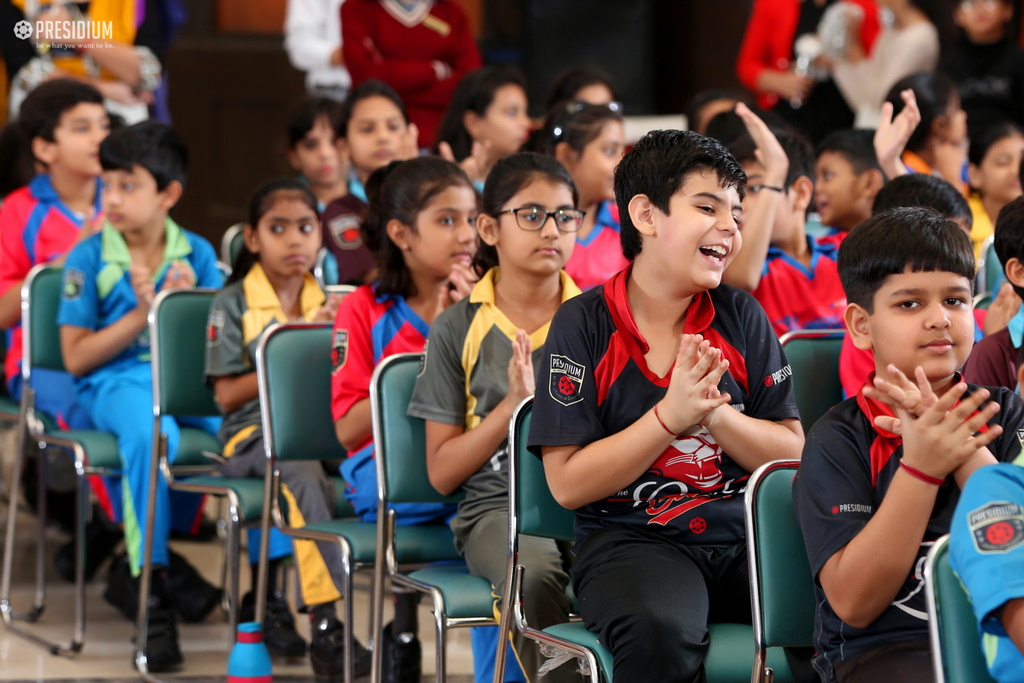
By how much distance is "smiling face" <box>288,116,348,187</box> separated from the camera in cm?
427

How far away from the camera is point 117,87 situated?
14.5 ft

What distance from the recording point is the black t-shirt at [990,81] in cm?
454

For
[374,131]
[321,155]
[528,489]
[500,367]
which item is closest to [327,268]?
[374,131]

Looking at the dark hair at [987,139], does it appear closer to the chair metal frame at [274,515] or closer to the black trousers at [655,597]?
the chair metal frame at [274,515]

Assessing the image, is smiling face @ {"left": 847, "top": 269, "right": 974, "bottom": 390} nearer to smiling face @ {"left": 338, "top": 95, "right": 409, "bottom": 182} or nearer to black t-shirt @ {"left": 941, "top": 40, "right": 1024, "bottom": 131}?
smiling face @ {"left": 338, "top": 95, "right": 409, "bottom": 182}

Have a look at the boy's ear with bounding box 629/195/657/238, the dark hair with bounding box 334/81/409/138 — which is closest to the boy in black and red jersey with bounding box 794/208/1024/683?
the boy's ear with bounding box 629/195/657/238

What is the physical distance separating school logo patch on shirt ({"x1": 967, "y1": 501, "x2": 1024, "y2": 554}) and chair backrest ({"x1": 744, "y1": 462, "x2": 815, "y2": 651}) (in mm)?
408

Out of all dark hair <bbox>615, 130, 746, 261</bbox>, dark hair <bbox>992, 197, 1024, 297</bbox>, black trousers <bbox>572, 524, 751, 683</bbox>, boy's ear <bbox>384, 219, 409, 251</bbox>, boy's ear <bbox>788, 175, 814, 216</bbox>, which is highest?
boy's ear <bbox>788, 175, 814, 216</bbox>

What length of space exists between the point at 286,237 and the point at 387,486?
1131 mm

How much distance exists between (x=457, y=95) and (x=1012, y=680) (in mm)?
3172

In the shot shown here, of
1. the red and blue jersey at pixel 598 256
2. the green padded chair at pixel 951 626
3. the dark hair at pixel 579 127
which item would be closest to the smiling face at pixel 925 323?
the green padded chair at pixel 951 626

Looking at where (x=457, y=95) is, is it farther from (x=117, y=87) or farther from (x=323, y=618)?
(x=323, y=618)

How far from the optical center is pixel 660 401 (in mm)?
1665

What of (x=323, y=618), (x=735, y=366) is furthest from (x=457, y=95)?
(x=735, y=366)
